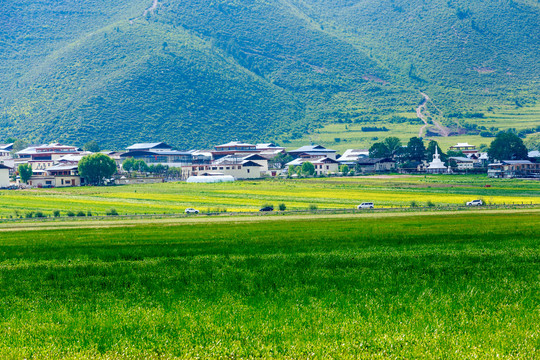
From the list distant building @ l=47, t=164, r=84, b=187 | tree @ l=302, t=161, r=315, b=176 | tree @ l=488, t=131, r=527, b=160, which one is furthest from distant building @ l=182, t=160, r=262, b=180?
tree @ l=488, t=131, r=527, b=160

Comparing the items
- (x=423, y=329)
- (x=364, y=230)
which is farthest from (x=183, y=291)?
(x=364, y=230)

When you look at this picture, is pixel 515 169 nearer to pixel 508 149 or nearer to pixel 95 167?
pixel 508 149

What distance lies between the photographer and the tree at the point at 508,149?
188750 mm

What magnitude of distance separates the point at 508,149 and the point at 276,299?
602 ft

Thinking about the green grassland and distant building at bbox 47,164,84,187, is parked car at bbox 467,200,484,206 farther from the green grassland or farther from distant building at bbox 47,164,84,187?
distant building at bbox 47,164,84,187

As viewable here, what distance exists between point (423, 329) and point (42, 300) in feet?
44.1

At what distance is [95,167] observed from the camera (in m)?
161

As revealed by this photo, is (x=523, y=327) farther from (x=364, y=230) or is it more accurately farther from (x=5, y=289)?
(x=364, y=230)

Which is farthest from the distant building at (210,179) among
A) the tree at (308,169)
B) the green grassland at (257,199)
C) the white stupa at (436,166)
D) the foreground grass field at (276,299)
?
the foreground grass field at (276,299)

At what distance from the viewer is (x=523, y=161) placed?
178875 millimetres

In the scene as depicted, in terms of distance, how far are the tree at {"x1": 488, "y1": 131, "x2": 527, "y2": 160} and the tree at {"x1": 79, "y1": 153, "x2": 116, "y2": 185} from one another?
11579cm

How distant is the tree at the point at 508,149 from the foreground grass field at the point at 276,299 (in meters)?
163

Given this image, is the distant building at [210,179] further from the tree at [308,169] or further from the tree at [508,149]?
the tree at [508,149]

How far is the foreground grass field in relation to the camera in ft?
54.0
